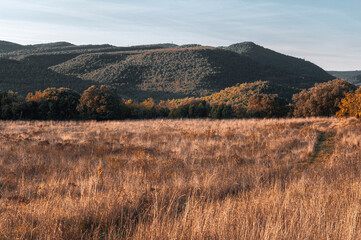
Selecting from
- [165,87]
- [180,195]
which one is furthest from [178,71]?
[180,195]

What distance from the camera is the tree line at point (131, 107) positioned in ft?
92.5

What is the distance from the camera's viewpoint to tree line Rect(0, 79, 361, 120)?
2819cm

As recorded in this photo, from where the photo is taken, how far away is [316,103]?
1148 inches

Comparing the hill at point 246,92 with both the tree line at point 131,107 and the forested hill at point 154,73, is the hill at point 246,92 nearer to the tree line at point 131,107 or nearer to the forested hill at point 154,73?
the forested hill at point 154,73

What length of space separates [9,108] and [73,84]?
3348 cm

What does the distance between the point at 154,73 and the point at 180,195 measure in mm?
81557

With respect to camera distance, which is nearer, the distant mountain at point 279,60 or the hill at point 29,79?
the hill at point 29,79

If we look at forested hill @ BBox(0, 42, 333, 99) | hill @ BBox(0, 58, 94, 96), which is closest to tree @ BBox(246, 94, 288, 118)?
forested hill @ BBox(0, 42, 333, 99)

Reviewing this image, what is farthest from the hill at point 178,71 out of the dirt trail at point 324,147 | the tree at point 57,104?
the dirt trail at point 324,147

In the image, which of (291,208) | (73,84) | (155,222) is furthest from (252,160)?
(73,84)

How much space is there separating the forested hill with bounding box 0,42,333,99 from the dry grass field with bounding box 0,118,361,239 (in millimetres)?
52081

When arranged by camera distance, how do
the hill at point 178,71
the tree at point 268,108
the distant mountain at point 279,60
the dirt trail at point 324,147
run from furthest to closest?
the distant mountain at point 279,60 → the hill at point 178,71 → the tree at point 268,108 → the dirt trail at point 324,147

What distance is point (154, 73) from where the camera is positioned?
8425 cm

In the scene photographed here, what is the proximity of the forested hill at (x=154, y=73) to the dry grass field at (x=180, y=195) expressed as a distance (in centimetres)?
5208
